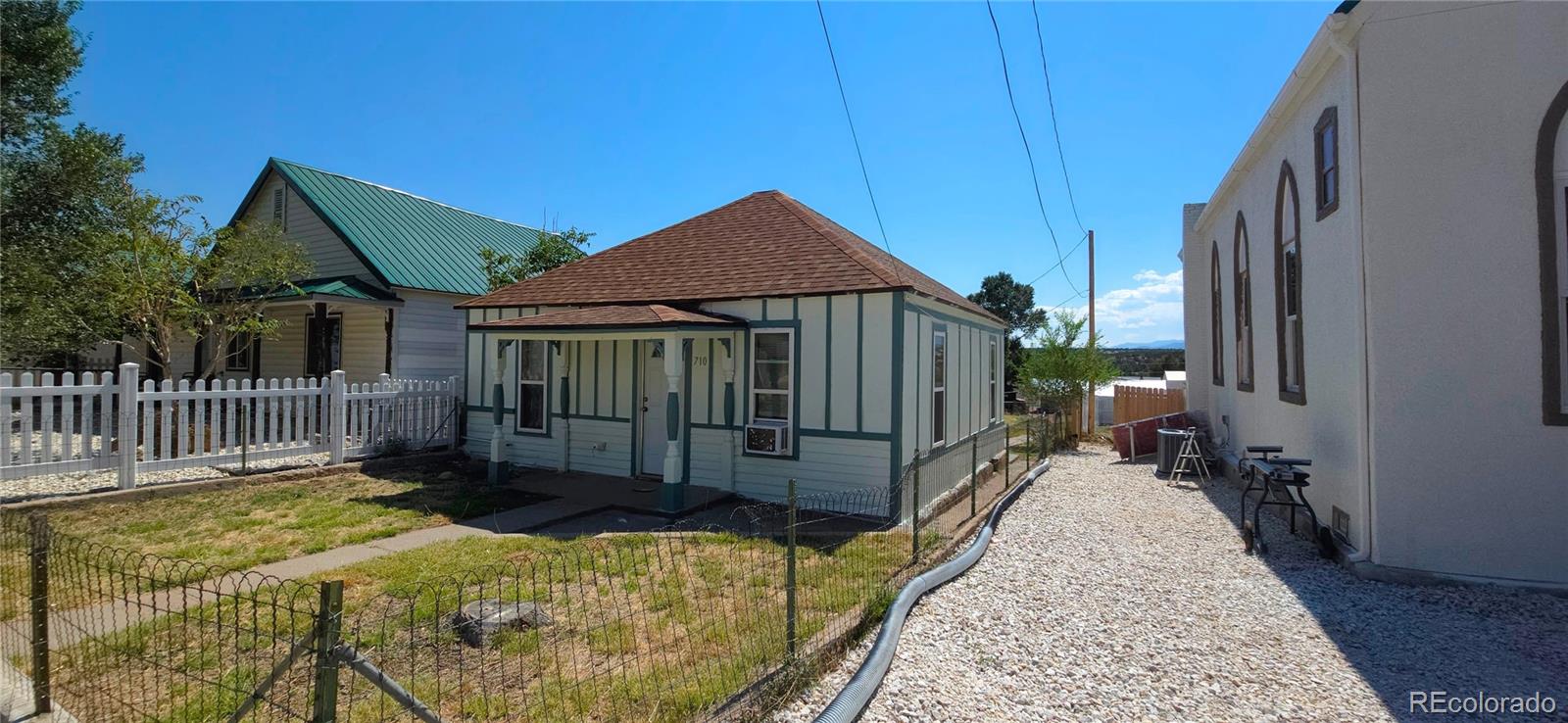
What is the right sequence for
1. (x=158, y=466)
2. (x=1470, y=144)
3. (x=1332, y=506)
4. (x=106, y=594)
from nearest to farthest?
1. (x=106, y=594)
2. (x=1470, y=144)
3. (x=1332, y=506)
4. (x=158, y=466)

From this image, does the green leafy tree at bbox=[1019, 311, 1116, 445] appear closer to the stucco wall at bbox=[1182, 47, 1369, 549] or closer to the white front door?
the stucco wall at bbox=[1182, 47, 1369, 549]

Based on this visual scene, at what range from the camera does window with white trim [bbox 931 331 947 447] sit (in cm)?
1006

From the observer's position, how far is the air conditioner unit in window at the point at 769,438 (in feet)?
29.5

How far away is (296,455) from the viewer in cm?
1047

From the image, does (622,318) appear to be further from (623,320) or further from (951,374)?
(951,374)

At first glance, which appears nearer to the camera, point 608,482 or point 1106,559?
point 1106,559

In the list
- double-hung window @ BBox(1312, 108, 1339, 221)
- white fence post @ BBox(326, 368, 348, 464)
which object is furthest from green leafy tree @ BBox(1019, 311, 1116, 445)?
white fence post @ BBox(326, 368, 348, 464)

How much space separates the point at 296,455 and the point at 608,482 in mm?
4968

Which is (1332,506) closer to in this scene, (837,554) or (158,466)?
(837,554)

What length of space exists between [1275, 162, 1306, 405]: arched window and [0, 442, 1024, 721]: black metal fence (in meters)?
5.58

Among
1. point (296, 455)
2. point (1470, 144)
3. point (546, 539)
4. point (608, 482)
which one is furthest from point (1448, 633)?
point (296, 455)

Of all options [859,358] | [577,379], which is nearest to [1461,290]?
[859,358]

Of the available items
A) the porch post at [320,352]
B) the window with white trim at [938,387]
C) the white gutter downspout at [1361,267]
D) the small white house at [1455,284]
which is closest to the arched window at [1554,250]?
the small white house at [1455,284]

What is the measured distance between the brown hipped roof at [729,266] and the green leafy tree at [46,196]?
37.0 ft
